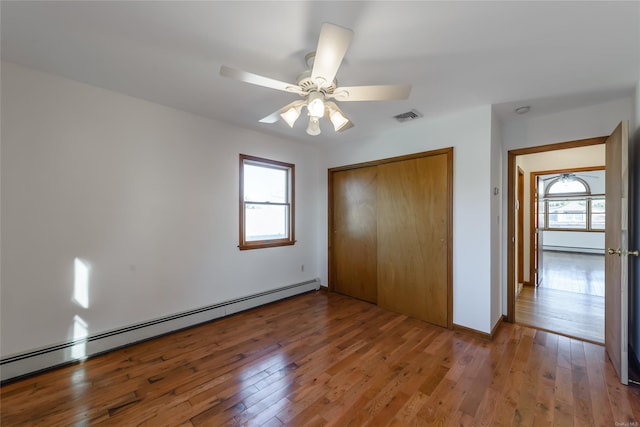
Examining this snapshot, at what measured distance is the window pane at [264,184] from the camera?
12.1 ft

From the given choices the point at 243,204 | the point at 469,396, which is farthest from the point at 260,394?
the point at 243,204

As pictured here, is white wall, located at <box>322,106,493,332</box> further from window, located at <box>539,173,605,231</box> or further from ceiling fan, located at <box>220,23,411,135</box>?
window, located at <box>539,173,605,231</box>

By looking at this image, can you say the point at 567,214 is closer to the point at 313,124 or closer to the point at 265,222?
the point at 265,222

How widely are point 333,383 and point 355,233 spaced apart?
2.40 m

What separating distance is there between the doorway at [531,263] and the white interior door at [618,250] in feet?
1.53

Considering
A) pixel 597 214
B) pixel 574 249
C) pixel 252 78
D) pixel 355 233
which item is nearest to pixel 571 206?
pixel 597 214

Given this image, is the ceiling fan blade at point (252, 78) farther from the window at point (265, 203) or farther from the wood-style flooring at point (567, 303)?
the wood-style flooring at point (567, 303)

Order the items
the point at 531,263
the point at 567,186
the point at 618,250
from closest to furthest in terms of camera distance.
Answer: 1. the point at 618,250
2. the point at 531,263
3. the point at 567,186

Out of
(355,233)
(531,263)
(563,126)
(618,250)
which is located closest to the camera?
(618,250)

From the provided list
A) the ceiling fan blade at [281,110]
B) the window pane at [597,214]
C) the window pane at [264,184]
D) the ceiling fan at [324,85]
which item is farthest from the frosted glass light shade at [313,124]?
the window pane at [597,214]

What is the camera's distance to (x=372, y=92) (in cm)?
178

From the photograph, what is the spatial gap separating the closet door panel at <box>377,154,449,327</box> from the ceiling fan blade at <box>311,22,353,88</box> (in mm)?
2048

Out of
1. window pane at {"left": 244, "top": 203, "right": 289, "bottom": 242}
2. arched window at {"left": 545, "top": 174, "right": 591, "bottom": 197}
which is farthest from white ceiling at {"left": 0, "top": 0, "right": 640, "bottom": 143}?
arched window at {"left": 545, "top": 174, "right": 591, "bottom": 197}

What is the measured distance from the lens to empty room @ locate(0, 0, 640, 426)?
1657 millimetres
